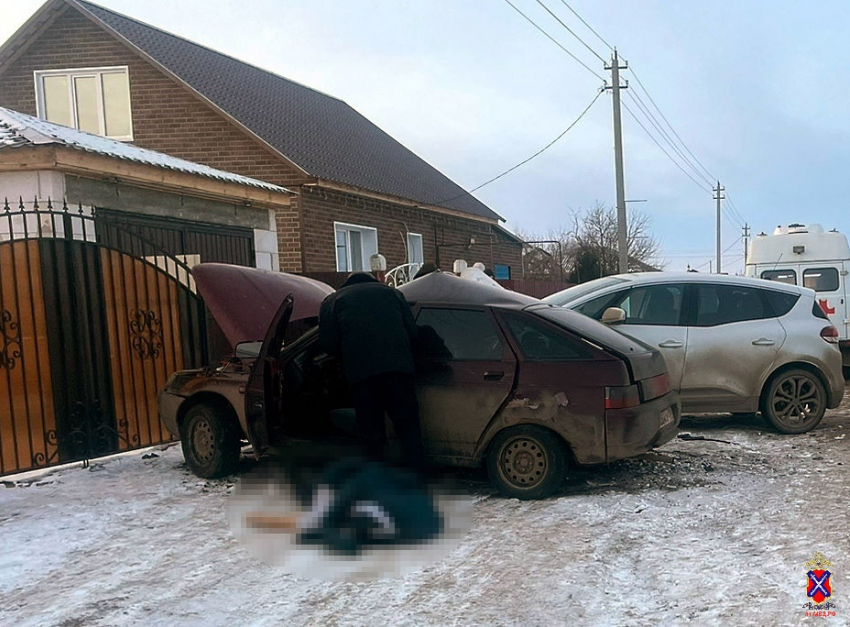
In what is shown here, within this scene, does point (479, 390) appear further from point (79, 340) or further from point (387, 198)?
point (387, 198)

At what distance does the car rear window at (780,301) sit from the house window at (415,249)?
35.1ft

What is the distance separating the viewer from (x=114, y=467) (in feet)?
20.4

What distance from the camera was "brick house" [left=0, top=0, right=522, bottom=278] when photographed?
1326 cm

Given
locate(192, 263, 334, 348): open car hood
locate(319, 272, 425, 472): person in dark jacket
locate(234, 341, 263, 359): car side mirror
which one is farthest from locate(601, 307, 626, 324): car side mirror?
locate(234, 341, 263, 359): car side mirror

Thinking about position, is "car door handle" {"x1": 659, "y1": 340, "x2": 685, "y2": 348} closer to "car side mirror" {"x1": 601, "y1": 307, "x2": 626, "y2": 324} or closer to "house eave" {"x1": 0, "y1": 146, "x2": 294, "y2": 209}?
"car side mirror" {"x1": 601, "y1": 307, "x2": 626, "y2": 324}

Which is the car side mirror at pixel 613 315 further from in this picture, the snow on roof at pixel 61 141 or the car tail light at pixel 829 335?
the snow on roof at pixel 61 141

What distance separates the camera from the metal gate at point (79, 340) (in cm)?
560

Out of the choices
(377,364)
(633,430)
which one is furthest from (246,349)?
(633,430)

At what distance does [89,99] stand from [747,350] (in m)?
13.7

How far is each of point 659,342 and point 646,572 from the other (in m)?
3.64

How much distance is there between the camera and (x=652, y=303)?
23.8 ft

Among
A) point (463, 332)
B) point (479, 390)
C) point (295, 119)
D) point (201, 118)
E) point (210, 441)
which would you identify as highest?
point (295, 119)

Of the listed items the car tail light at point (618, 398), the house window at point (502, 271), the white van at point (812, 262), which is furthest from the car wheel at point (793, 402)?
the house window at point (502, 271)

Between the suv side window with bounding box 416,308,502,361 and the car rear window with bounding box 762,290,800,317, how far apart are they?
3.63m
